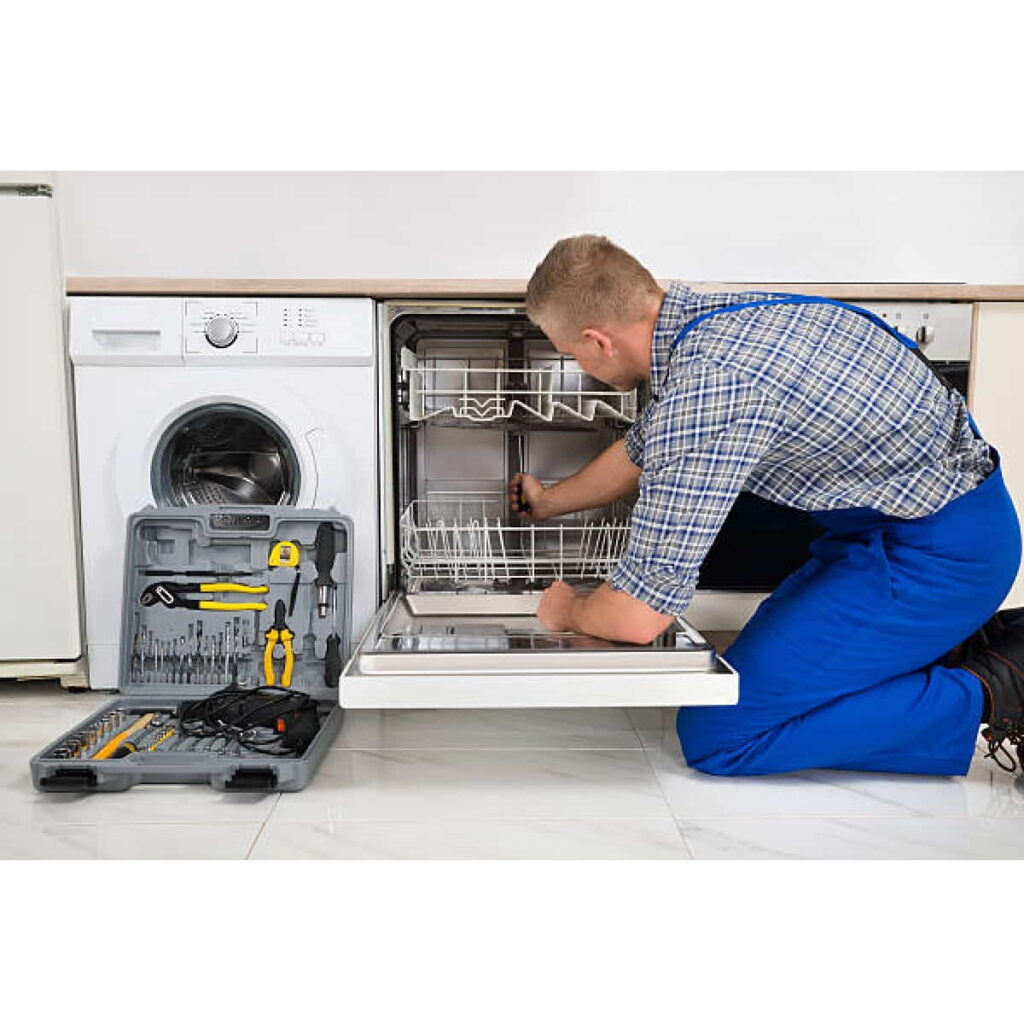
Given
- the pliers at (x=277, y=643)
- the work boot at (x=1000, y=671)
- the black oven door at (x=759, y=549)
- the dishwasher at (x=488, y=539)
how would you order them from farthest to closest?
the black oven door at (x=759, y=549) < the pliers at (x=277, y=643) < the work boot at (x=1000, y=671) < the dishwasher at (x=488, y=539)

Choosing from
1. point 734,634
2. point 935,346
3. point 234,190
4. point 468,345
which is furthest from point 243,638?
point 935,346

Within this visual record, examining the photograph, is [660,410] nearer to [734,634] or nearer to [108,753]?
[734,634]

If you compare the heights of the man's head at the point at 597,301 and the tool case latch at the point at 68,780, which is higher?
the man's head at the point at 597,301

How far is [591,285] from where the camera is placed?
176cm

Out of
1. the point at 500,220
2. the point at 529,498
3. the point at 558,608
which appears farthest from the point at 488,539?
the point at 500,220

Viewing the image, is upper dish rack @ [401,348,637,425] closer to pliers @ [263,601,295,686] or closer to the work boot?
pliers @ [263,601,295,686]

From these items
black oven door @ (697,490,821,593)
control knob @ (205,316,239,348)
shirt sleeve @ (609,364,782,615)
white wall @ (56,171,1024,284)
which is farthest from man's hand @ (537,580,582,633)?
white wall @ (56,171,1024,284)

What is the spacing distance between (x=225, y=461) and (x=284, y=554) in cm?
48

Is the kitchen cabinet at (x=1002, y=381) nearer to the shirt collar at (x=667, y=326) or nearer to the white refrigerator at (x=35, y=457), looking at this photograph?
the shirt collar at (x=667, y=326)

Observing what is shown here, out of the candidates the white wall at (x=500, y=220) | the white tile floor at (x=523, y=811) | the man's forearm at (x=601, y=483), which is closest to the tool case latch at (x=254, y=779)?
the white tile floor at (x=523, y=811)

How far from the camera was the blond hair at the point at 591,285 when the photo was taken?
69.1 inches

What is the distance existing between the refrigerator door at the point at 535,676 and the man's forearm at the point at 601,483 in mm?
596

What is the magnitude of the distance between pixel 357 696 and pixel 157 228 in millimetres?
2237

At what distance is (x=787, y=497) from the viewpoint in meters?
1.89
